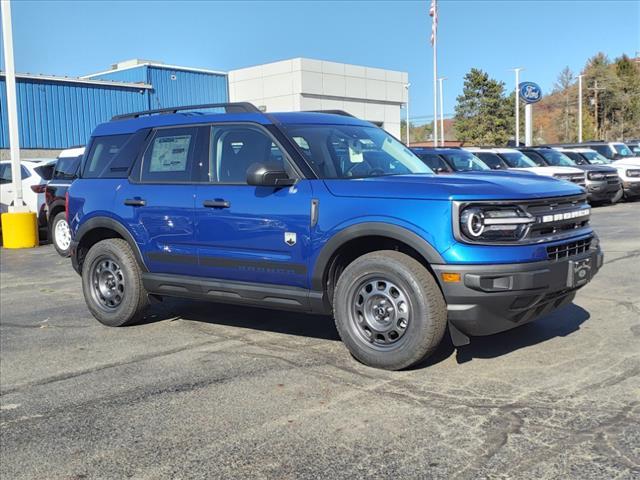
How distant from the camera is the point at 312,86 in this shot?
3594 cm

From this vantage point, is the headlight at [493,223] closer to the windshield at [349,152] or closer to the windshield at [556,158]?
the windshield at [349,152]

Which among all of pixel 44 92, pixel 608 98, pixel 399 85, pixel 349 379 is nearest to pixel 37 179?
pixel 349 379

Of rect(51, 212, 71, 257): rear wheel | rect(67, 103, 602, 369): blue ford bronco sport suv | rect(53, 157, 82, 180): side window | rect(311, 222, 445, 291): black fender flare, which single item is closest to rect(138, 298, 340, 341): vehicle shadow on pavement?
rect(67, 103, 602, 369): blue ford bronco sport suv

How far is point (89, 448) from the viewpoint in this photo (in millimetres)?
3648

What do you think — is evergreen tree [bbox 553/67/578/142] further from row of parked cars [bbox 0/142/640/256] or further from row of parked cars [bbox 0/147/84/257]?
row of parked cars [bbox 0/147/84/257]

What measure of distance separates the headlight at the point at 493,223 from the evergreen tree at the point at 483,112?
212 ft

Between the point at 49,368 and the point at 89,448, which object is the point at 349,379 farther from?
the point at 49,368

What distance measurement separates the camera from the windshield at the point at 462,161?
14.8m

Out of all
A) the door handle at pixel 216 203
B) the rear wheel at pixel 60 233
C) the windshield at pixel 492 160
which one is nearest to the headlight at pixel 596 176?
the windshield at pixel 492 160

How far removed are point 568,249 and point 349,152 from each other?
1.89 meters

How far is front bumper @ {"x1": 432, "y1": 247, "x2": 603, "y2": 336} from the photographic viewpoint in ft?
13.8

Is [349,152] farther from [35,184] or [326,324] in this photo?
[35,184]

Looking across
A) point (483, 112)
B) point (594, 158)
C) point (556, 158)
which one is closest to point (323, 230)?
point (556, 158)

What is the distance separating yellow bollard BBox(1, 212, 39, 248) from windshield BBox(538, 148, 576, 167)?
14.2m
